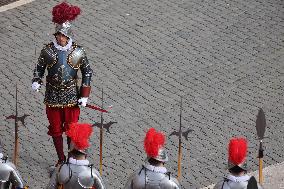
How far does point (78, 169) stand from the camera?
14.8m

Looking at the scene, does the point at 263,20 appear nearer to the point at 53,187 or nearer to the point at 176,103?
the point at 176,103

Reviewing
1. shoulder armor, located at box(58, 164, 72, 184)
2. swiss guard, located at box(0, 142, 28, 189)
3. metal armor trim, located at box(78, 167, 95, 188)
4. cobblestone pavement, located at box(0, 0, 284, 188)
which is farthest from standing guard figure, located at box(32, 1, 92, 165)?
metal armor trim, located at box(78, 167, 95, 188)

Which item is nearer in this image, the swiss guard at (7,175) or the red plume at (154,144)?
the red plume at (154,144)

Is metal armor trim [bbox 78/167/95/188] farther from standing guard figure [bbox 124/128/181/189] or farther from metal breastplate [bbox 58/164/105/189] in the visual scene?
standing guard figure [bbox 124/128/181/189]

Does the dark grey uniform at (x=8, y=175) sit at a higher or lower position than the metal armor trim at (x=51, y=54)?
lower

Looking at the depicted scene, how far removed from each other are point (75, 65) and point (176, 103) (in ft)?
10.7

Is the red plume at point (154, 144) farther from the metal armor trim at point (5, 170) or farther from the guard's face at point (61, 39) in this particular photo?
the guard's face at point (61, 39)

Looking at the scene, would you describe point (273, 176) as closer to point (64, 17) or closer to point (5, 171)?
point (64, 17)

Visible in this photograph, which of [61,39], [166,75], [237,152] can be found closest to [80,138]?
[237,152]

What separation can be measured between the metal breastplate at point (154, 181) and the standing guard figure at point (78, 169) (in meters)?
0.53

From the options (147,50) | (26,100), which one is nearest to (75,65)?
(26,100)

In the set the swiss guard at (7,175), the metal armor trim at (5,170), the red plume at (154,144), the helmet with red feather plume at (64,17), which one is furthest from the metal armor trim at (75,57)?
the red plume at (154,144)

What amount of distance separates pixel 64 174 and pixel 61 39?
248 cm

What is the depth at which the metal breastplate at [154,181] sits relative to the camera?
14.7 m
